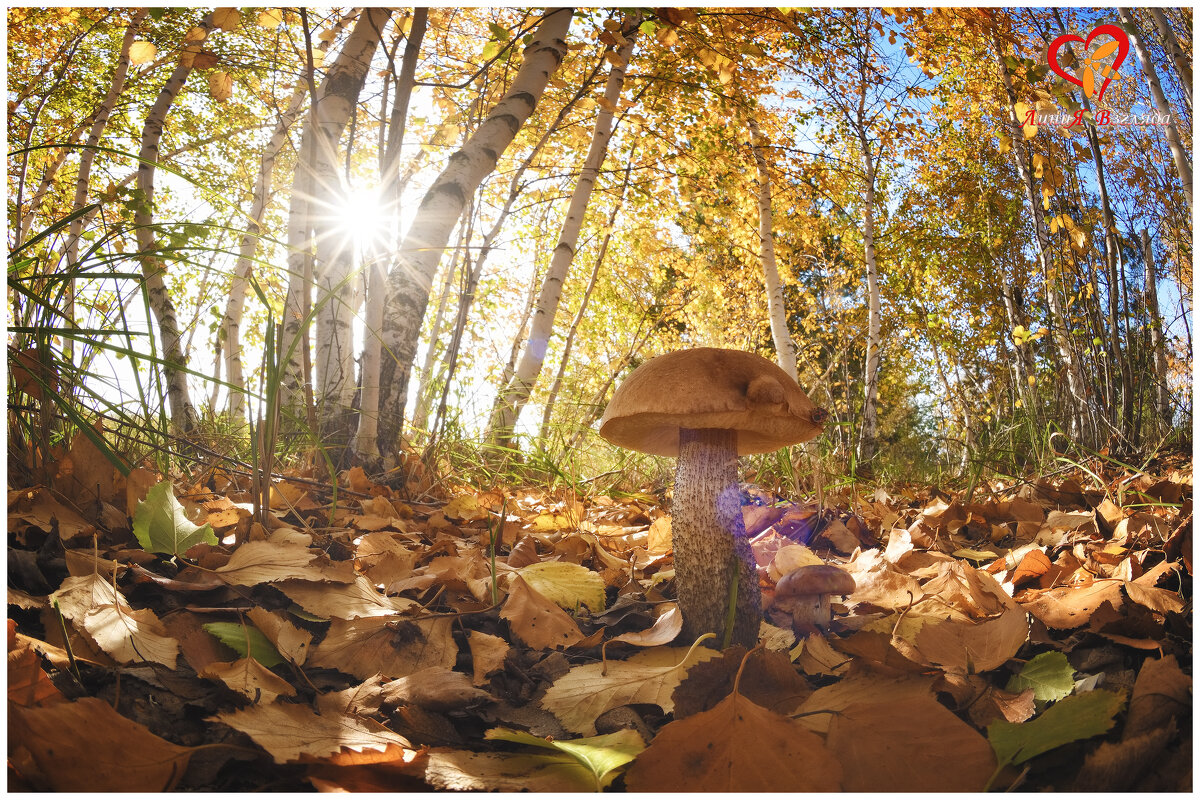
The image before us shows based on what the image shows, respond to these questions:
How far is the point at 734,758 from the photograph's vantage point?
0.76 meters

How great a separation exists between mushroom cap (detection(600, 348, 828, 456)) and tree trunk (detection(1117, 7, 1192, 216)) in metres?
3.32

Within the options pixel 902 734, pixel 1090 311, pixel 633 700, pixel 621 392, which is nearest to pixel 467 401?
pixel 621 392

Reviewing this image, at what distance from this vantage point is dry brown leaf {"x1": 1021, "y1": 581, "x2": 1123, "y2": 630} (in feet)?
3.89

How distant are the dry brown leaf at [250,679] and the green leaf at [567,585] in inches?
23.0

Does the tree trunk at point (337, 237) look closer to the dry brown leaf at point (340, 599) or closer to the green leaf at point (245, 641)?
the dry brown leaf at point (340, 599)

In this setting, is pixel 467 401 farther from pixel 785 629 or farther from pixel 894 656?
pixel 894 656

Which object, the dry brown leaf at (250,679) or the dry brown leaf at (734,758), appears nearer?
the dry brown leaf at (734,758)

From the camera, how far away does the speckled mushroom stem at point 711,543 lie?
131 centimetres

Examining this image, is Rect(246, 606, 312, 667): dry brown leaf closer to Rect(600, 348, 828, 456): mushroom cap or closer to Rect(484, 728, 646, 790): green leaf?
Rect(484, 728, 646, 790): green leaf

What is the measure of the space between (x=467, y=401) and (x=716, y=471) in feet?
7.54

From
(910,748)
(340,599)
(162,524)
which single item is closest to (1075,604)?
(910,748)

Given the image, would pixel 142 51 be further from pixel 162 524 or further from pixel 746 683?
pixel 746 683

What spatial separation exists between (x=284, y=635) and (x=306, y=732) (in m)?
0.32

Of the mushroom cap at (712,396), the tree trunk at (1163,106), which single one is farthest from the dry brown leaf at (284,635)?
the tree trunk at (1163,106)
